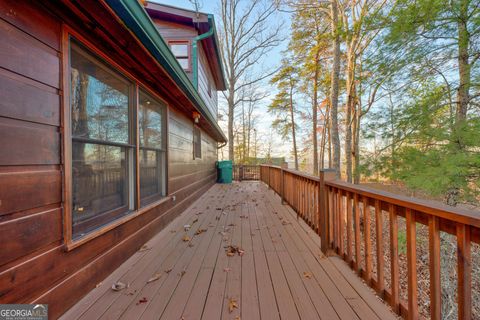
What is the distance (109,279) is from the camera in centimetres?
183

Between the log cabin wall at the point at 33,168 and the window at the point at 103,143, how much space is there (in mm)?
162

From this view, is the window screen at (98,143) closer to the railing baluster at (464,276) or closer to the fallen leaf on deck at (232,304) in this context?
the fallen leaf on deck at (232,304)

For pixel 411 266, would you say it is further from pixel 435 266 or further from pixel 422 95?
pixel 422 95

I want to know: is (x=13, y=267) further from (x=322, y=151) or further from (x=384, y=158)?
(x=322, y=151)

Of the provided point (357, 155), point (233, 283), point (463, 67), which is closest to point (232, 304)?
point (233, 283)

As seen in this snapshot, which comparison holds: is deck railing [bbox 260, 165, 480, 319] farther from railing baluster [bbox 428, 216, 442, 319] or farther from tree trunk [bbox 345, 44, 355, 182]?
tree trunk [bbox 345, 44, 355, 182]

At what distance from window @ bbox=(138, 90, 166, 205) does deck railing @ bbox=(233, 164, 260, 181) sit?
7277 millimetres

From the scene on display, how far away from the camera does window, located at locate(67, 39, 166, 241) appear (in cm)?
162

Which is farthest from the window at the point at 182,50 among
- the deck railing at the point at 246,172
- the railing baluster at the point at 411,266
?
the deck railing at the point at 246,172

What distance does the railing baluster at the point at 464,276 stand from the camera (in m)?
0.99

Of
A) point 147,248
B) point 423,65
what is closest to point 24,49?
point 147,248

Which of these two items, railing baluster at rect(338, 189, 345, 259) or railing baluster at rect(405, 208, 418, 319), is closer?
railing baluster at rect(405, 208, 418, 319)

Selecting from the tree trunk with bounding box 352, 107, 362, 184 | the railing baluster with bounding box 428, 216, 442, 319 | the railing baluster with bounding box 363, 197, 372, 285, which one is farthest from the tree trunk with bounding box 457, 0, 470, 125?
the railing baluster with bounding box 428, 216, 442, 319

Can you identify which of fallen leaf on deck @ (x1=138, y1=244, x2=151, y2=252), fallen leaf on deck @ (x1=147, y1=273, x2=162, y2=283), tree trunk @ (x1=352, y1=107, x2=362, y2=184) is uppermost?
tree trunk @ (x1=352, y1=107, x2=362, y2=184)
